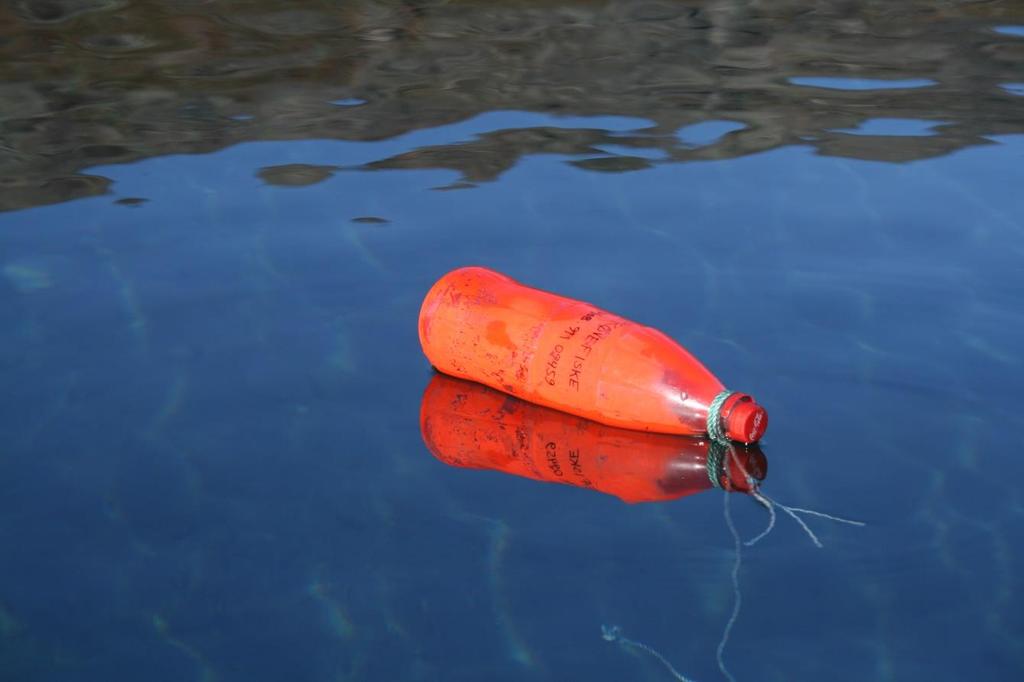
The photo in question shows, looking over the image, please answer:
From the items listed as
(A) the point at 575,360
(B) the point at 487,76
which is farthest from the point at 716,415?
(B) the point at 487,76

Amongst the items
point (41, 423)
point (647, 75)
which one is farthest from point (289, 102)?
point (41, 423)

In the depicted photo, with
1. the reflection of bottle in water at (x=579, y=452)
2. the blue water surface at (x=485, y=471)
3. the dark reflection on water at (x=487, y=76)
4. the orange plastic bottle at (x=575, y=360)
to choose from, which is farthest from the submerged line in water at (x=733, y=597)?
the dark reflection on water at (x=487, y=76)

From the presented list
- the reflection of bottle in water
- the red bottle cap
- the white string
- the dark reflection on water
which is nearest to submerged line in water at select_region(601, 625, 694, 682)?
the white string

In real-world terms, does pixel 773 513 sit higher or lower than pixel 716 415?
lower

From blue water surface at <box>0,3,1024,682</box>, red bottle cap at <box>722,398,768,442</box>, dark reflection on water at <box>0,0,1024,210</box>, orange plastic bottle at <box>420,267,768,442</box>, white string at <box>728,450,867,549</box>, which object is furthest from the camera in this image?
dark reflection on water at <box>0,0,1024,210</box>

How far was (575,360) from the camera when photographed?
4078mm

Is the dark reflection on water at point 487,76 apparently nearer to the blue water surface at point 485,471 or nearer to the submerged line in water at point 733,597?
the blue water surface at point 485,471

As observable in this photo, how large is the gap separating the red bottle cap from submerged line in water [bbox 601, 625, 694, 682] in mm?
886

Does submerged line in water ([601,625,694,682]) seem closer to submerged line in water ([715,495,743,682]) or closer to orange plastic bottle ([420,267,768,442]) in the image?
submerged line in water ([715,495,743,682])

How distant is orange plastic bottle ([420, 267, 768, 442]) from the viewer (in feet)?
13.0

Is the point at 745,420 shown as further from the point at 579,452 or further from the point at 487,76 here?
the point at 487,76

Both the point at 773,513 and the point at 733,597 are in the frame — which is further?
the point at 773,513

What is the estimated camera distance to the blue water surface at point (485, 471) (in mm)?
3227

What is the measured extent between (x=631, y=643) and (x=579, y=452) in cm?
97
